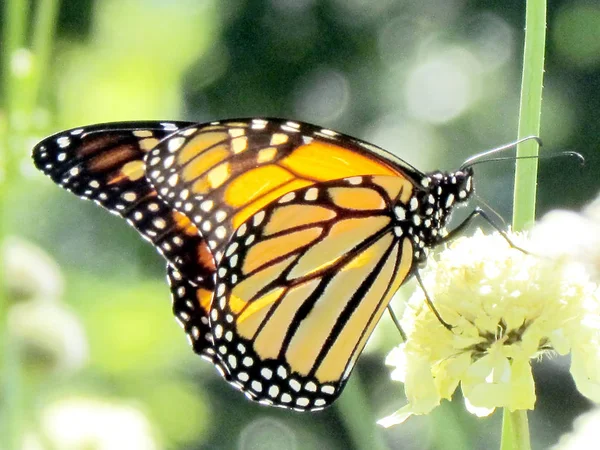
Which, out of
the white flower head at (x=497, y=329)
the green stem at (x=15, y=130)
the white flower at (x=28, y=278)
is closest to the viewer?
the white flower head at (x=497, y=329)

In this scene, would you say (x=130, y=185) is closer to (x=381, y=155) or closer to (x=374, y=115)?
(x=381, y=155)

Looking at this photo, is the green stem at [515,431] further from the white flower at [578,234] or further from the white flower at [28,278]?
the white flower at [28,278]

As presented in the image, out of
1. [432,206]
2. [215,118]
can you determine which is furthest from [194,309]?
[215,118]

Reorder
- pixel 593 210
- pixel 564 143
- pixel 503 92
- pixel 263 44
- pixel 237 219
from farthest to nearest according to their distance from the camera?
pixel 263 44, pixel 503 92, pixel 564 143, pixel 237 219, pixel 593 210

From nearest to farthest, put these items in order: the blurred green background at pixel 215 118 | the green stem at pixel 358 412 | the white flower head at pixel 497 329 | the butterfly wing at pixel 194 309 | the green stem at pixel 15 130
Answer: the white flower head at pixel 497 329 < the butterfly wing at pixel 194 309 < the green stem at pixel 15 130 < the green stem at pixel 358 412 < the blurred green background at pixel 215 118

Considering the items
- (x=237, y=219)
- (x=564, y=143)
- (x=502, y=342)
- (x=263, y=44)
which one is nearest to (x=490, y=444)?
(x=564, y=143)

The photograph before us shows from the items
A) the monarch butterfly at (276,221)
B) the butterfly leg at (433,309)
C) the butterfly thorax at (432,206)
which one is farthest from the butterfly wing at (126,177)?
the butterfly leg at (433,309)

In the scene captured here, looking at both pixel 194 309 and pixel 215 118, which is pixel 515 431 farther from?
pixel 215 118
